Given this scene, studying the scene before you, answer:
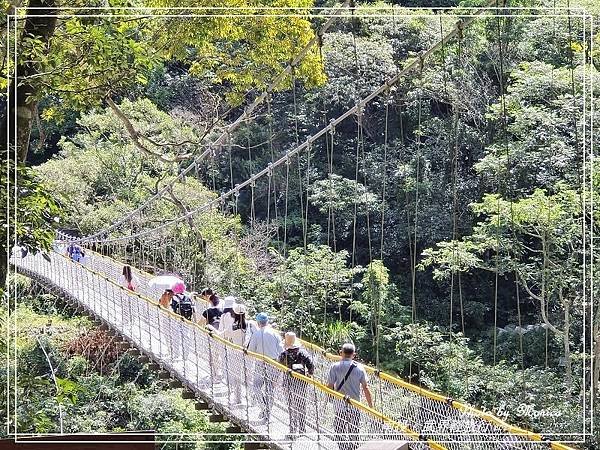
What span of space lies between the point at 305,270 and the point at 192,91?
456 centimetres

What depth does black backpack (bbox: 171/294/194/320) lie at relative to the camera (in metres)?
6.73

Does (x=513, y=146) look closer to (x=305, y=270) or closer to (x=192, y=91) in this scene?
(x=305, y=270)

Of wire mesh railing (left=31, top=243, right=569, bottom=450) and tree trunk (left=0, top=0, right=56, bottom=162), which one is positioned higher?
tree trunk (left=0, top=0, right=56, bottom=162)

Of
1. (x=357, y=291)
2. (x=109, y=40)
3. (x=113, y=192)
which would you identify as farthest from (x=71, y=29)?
(x=113, y=192)

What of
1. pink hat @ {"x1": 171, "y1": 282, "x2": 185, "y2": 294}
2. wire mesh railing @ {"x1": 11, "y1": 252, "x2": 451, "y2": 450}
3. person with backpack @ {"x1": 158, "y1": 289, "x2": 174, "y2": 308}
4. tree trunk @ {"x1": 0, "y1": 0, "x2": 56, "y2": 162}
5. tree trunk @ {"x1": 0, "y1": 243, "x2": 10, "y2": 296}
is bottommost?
wire mesh railing @ {"x1": 11, "y1": 252, "x2": 451, "y2": 450}

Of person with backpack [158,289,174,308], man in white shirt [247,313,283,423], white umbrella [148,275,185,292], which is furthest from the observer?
white umbrella [148,275,185,292]

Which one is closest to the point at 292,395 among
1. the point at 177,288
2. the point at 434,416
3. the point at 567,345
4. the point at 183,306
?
the point at 434,416

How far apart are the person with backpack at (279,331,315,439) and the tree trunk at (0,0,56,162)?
1.61 m

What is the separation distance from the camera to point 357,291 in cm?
1305

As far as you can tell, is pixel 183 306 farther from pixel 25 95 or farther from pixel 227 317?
pixel 25 95

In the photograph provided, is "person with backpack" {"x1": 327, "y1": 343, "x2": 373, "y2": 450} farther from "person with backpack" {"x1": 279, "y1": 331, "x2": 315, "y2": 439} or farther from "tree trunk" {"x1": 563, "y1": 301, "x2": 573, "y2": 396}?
"tree trunk" {"x1": 563, "y1": 301, "x2": 573, "y2": 396}

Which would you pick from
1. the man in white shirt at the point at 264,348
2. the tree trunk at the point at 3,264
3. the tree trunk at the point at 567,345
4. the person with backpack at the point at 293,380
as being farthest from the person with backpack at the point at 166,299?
the tree trunk at the point at 567,345

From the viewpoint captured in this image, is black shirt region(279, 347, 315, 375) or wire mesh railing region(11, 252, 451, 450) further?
black shirt region(279, 347, 315, 375)

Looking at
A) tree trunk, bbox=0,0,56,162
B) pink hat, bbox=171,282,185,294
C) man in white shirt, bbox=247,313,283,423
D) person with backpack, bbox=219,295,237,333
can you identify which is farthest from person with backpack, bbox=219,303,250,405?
tree trunk, bbox=0,0,56,162
